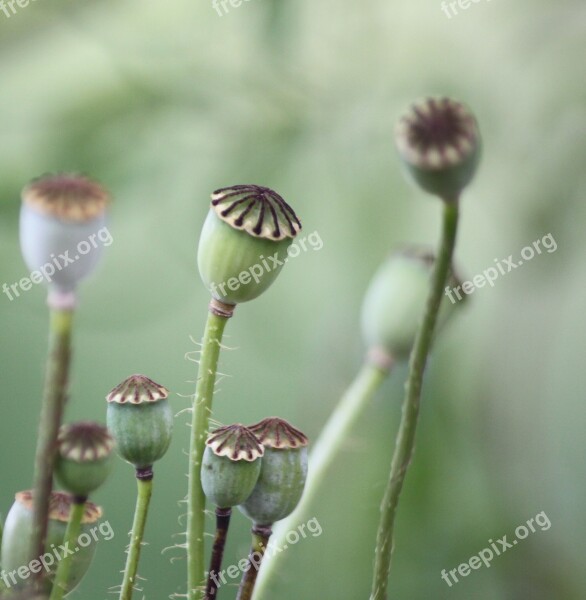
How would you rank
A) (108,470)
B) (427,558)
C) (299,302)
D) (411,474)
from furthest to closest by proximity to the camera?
1. (299,302)
2. (427,558)
3. (411,474)
4. (108,470)

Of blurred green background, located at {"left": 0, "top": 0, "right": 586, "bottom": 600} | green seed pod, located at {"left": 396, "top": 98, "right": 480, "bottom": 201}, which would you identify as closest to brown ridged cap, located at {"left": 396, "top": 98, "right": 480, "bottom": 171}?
green seed pod, located at {"left": 396, "top": 98, "right": 480, "bottom": 201}

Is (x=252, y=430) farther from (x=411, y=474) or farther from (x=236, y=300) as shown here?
(x=411, y=474)

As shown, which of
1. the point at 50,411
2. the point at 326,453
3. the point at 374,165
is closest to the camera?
the point at 50,411

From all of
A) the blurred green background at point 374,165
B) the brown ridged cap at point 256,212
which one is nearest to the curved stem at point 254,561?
the brown ridged cap at point 256,212

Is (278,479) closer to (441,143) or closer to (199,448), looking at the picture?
(199,448)

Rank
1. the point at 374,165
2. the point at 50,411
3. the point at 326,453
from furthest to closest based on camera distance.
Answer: the point at 374,165
the point at 326,453
the point at 50,411

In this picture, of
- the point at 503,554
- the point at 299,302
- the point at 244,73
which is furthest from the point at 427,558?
the point at 299,302

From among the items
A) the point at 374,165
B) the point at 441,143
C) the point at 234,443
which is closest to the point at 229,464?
the point at 234,443

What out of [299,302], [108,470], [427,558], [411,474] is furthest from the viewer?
[299,302]
